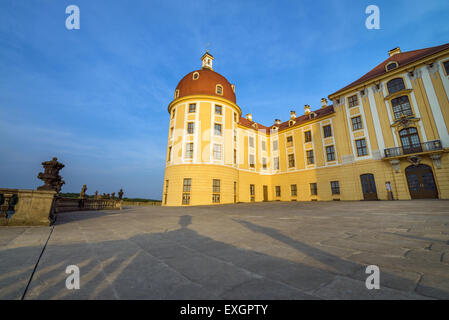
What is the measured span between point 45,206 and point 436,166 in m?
26.7

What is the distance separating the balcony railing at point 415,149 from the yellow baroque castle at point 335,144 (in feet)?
0.21

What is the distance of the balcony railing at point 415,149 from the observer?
52.1 ft

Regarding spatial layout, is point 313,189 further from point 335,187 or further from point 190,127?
point 190,127

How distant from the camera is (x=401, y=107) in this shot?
1814 cm

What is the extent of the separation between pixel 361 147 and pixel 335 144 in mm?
2946

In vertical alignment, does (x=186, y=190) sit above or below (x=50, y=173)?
below

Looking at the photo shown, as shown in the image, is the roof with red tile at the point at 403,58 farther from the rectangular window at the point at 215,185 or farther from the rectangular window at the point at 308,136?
the rectangular window at the point at 215,185

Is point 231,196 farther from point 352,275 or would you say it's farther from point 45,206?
point 352,275

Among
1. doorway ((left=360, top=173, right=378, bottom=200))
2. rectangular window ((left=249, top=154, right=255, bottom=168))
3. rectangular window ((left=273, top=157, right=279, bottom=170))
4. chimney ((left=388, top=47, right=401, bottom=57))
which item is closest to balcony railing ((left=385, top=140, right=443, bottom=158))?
doorway ((left=360, top=173, right=378, bottom=200))

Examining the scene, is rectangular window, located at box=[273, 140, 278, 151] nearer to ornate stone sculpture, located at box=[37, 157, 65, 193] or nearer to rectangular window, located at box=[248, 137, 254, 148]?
rectangular window, located at box=[248, 137, 254, 148]

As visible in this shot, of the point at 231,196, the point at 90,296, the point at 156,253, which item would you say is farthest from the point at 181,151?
the point at 90,296

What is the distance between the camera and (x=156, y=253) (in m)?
2.99

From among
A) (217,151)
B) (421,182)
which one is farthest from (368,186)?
(217,151)

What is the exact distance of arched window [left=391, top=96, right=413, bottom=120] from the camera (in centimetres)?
1777
